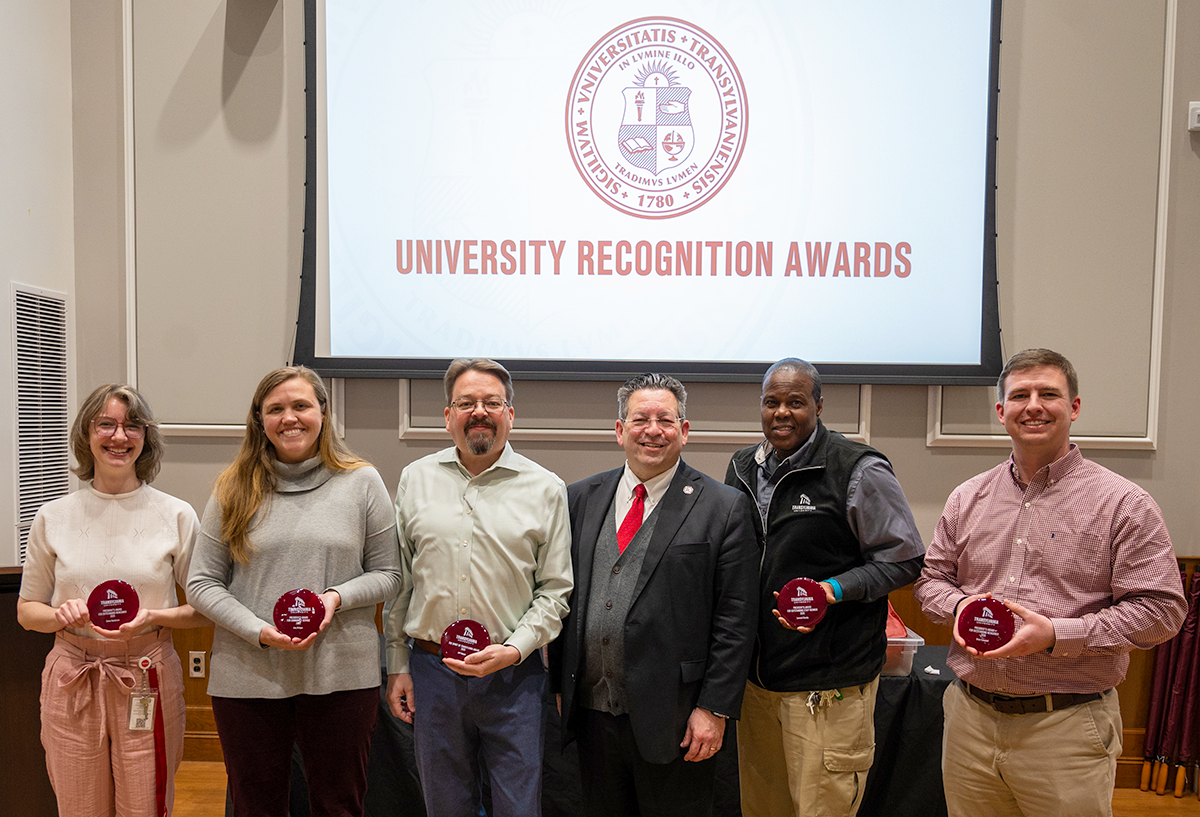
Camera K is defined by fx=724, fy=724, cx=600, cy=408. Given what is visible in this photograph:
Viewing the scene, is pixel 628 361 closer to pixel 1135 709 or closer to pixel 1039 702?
pixel 1039 702

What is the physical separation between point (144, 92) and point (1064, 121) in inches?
166

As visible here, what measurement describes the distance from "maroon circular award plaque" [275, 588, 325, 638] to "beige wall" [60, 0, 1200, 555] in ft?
5.48

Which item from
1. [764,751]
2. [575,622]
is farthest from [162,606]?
[764,751]

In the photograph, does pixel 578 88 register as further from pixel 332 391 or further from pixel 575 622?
pixel 575 622

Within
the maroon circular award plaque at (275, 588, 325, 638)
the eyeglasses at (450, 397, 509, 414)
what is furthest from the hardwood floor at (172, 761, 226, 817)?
the eyeglasses at (450, 397, 509, 414)

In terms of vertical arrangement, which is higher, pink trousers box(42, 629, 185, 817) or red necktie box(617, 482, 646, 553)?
red necktie box(617, 482, 646, 553)

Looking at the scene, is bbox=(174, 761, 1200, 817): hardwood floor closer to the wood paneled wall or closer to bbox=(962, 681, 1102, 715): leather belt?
the wood paneled wall

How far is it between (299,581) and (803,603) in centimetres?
128

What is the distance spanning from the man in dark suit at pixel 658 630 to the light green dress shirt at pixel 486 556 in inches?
3.5

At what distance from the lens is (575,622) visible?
186 cm

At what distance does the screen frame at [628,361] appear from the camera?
3.22 m

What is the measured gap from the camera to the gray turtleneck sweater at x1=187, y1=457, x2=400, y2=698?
1.84 meters

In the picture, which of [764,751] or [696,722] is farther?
[764,751]

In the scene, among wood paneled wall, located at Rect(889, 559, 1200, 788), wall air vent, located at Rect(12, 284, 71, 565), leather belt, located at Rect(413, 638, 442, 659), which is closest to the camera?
leather belt, located at Rect(413, 638, 442, 659)
